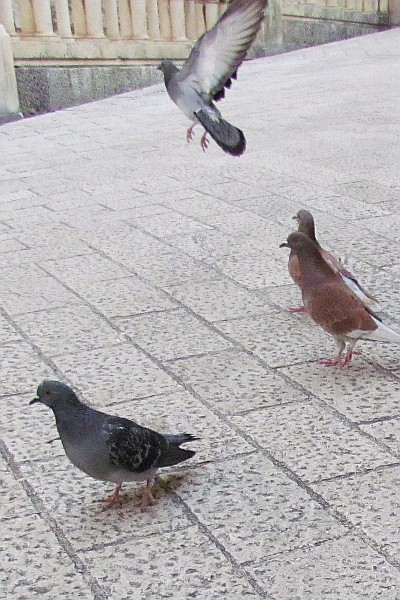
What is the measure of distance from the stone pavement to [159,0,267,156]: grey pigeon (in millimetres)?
806

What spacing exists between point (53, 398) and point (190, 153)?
222 inches

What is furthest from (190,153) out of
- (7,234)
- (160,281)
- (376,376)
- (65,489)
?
(65,489)

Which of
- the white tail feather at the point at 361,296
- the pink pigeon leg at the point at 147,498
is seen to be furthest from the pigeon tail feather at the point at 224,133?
the pink pigeon leg at the point at 147,498

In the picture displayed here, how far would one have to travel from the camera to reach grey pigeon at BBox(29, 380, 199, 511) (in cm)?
267

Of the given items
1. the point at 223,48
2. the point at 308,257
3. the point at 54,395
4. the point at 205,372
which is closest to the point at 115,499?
the point at 54,395

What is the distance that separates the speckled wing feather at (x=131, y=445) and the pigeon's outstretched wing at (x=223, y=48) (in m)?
1.89

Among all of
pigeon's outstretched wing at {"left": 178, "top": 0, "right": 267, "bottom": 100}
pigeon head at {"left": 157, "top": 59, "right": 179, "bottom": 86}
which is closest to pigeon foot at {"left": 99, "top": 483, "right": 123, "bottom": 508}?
pigeon's outstretched wing at {"left": 178, "top": 0, "right": 267, "bottom": 100}

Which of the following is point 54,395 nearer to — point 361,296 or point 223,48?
point 361,296

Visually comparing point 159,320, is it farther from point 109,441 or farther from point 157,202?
point 157,202

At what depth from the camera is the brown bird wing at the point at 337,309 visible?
351 centimetres

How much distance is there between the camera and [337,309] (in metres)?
3.53

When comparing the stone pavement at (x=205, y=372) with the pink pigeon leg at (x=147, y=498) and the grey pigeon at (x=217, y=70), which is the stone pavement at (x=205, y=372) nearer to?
the pink pigeon leg at (x=147, y=498)

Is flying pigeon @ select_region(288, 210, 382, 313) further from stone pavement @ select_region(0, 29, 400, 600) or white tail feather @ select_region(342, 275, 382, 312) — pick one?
stone pavement @ select_region(0, 29, 400, 600)

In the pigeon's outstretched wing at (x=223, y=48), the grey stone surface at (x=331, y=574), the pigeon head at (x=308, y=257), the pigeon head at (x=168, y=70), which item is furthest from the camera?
the pigeon head at (x=168, y=70)
